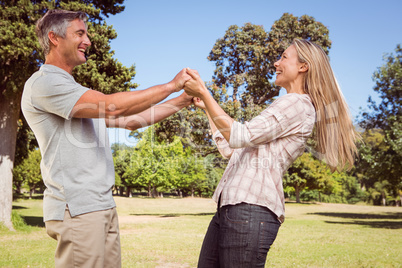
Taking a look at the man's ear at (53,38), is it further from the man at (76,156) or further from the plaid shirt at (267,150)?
the plaid shirt at (267,150)

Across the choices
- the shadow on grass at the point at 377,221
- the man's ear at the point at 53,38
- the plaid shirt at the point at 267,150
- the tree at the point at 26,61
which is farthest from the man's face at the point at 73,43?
the shadow on grass at the point at 377,221

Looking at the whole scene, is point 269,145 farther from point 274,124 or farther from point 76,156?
point 76,156

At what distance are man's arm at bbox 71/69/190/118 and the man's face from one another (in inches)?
21.1

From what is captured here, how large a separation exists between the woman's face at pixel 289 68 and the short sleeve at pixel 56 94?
4.40 ft

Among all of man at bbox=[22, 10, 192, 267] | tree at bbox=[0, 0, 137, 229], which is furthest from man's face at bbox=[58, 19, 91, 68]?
tree at bbox=[0, 0, 137, 229]

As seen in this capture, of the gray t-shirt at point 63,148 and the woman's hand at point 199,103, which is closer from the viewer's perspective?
the gray t-shirt at point 63,148

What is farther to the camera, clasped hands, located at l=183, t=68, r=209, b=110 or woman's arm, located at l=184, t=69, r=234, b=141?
clasped hands, located at l=183, t=68, r=209, b=110

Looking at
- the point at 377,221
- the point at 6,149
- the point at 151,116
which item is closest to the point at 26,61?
the point at 6,149

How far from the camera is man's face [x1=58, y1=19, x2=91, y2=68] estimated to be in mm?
2488

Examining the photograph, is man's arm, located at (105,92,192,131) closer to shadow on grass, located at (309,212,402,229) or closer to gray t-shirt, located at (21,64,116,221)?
gray t-shirt, located at (21,64,116,221)

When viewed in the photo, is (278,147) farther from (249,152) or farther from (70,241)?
(70,241)

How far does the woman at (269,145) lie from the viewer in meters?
2.09

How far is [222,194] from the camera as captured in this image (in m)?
2.23

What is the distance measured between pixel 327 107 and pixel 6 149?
13426mm
